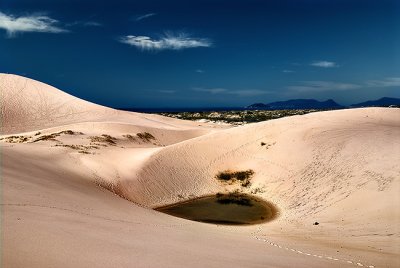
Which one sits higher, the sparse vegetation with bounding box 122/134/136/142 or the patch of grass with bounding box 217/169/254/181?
the sparse vegetation with bounding box 122/134/136/142

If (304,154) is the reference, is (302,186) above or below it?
below

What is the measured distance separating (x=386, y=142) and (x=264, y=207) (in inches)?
414

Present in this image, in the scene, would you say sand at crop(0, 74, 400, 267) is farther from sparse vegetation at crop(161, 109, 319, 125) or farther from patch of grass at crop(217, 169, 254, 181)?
sparse vegetation at crop(161, 109, 319, 125)

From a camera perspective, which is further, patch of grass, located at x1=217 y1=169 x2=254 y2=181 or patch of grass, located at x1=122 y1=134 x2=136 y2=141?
patch of grass, located at x1=122 y1=134 x2=136 y2=141

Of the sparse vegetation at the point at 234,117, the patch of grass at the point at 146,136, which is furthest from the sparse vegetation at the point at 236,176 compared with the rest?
the sparse vegetation at the point at 234,117

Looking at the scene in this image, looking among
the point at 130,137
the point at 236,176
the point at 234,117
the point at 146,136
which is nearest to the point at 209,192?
the point at 236,176

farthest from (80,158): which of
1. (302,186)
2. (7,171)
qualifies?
(302,186)

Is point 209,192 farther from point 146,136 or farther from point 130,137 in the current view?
point 146,136

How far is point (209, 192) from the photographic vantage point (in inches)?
986

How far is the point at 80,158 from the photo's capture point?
2262 cm

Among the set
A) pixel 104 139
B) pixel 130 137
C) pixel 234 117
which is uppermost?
pixel 234 117

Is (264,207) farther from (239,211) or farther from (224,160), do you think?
(224,160)

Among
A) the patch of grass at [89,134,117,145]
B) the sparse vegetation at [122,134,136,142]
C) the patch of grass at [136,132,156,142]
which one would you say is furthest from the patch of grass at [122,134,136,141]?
the patch of grass at [89,134,117,145]

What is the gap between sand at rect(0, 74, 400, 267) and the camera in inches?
285
